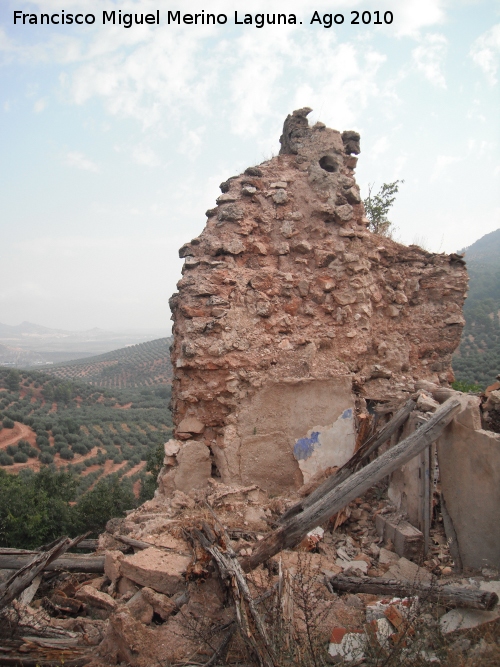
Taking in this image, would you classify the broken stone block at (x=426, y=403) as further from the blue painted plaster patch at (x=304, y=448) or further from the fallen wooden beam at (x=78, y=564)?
the fallen wooden beam at (x=78, y=564)

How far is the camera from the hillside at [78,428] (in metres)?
22.1

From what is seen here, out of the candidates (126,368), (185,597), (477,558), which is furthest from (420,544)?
(126,368)

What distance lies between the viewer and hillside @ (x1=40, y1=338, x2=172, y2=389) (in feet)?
159

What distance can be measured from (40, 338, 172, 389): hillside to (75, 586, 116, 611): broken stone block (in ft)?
136

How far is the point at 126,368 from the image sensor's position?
5347cm

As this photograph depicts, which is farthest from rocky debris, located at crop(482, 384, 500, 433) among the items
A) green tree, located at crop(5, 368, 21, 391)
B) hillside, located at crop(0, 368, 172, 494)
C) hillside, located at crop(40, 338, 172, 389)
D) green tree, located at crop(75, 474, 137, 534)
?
hillside, located at crop(40, 338, 172, 389)

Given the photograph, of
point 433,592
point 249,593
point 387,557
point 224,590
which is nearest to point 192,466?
point 224,590

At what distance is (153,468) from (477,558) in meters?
13.5

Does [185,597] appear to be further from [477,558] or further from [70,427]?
[70,427]

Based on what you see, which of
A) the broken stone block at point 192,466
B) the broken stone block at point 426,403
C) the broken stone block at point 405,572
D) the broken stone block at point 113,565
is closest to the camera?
the broken stone block at point 405,572

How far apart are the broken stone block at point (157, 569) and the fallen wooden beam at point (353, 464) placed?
1212mm

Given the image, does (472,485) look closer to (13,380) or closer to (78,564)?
(78,564)

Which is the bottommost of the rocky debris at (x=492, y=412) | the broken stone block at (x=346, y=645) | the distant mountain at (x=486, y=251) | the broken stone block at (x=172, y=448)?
the broken stone block at (x=346, y=645)

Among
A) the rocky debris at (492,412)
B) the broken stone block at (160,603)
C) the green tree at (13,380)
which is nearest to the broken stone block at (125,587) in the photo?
the broken stone block at (160,603)
